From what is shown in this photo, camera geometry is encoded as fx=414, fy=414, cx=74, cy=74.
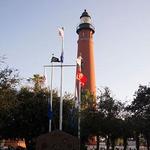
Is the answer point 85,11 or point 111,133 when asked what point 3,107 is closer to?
point 111,133

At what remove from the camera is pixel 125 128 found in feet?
185

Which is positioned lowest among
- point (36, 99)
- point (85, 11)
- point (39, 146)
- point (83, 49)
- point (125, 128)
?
point (39, 146)

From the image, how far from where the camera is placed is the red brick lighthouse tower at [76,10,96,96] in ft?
262

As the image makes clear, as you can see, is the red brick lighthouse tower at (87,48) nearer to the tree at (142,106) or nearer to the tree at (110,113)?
the tree at (142,106)

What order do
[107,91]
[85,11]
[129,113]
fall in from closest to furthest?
[107,91] < [129,113] < [85,11]

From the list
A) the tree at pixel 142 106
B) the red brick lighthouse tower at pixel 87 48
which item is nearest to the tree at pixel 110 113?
the tree at pixel 142 106

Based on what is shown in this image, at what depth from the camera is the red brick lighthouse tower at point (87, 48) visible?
3140 inches

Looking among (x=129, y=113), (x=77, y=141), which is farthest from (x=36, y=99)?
(x=77, y=141)

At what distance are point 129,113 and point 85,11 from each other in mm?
29733

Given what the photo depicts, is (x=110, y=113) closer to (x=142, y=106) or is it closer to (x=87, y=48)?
(x=142, y=106)

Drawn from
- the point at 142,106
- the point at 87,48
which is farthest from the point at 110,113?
the point at 87,48

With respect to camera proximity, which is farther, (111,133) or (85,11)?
(85,11)

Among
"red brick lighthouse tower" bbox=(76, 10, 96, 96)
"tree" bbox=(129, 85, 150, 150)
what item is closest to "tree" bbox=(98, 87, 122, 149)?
"tree" bbox=(129, 85, 150, 150)

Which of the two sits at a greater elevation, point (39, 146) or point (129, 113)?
point (129, 113)
